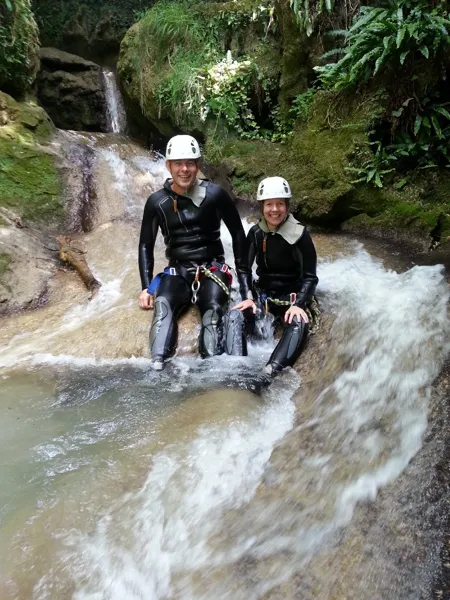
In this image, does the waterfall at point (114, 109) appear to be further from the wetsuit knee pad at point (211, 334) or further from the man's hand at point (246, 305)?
the man's hand at point (246, 305)

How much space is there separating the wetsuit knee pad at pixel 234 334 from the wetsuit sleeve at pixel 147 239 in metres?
1.06

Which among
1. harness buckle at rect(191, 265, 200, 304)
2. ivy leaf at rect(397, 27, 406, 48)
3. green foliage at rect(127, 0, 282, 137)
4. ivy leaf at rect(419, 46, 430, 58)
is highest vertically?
green foliage at rect(127, 0, 282, 137)

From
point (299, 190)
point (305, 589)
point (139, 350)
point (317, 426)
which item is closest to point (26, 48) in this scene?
point (299, 190)

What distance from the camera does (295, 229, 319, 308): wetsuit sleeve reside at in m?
3.95

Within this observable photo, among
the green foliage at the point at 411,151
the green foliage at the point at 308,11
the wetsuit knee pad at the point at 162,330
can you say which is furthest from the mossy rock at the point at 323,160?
the wetsuit knee pad at the point at 162,330

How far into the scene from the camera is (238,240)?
14.4 feet

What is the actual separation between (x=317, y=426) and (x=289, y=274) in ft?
5.37

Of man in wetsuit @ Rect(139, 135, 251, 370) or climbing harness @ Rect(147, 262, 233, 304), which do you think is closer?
man in wetsuit @ Rect(139, 135, 251, 370)

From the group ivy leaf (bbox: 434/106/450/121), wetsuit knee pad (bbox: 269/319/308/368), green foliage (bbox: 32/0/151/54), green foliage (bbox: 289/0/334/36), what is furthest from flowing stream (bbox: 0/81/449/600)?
green foliage (bbox: 32/0/151/54)

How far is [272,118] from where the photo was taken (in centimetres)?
812

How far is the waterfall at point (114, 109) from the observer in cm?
1248

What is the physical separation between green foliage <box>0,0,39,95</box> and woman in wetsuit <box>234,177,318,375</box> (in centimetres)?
680

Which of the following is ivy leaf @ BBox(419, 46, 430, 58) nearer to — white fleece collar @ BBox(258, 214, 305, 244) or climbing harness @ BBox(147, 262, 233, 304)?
white fleece collar @ BBox(258, 214, 305, 244)

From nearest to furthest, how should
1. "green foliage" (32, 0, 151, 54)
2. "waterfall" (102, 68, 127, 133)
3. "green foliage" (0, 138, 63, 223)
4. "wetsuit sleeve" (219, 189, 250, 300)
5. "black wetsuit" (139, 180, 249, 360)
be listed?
"black wetsuit" (139, 180, 249, 360) < "wetsuit sleeve" (219, 189, 250, 300) < "green foliage" (0, 138, 63, 223) < "waterfall" (102, 68, 127, 133) < "green foliage" (32, 0, 151, 54)
